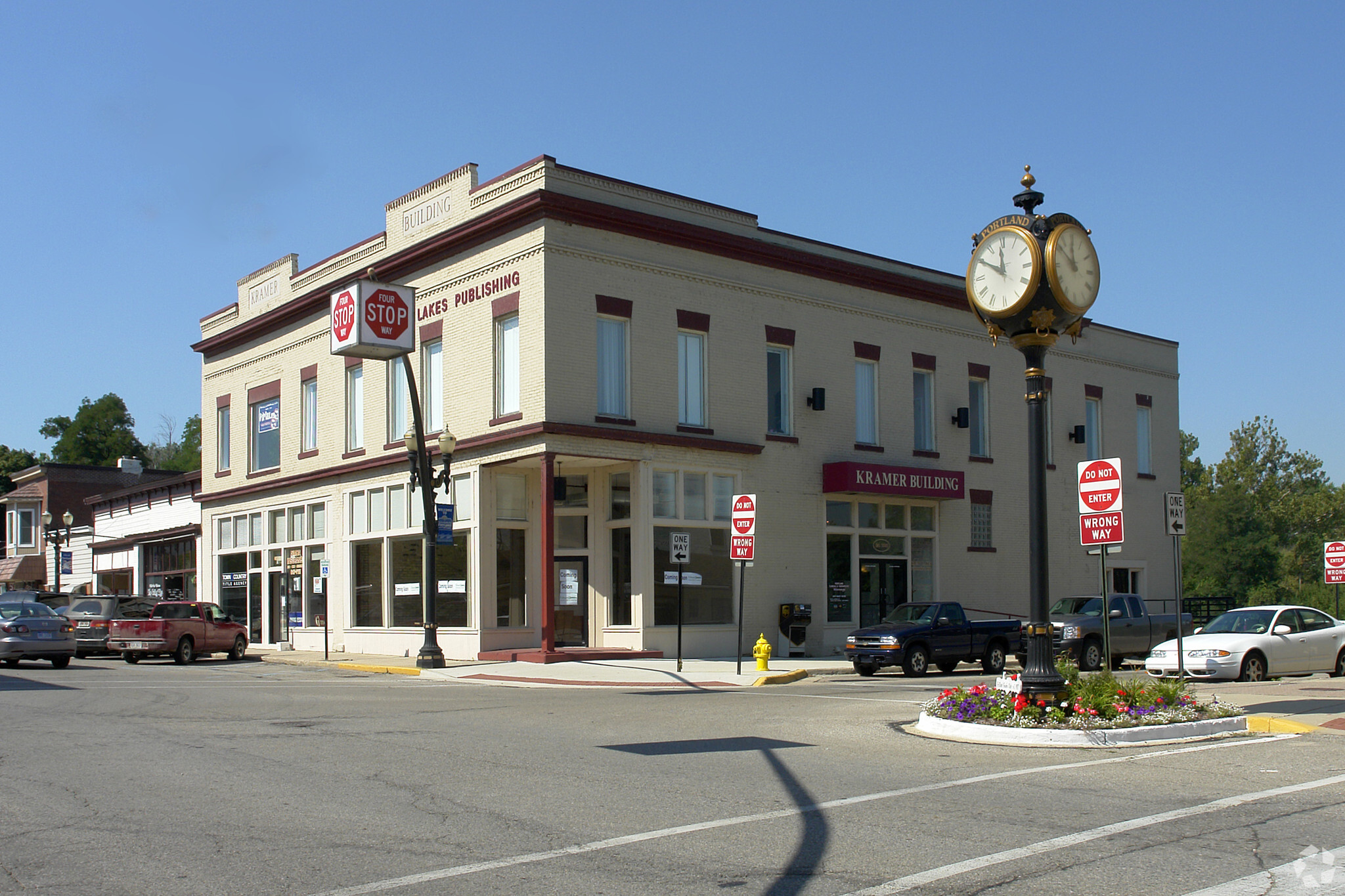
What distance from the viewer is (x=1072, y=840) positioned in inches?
313

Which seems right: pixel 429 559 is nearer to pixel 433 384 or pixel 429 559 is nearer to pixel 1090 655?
pixel 433 384

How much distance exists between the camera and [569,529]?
97.9 ft

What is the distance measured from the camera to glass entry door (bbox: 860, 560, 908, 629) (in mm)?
32875

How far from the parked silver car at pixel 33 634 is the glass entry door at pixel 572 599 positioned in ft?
34.5

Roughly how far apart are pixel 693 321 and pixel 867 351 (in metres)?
6.00

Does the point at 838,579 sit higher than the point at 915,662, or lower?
higher

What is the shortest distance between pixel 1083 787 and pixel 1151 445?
34.5 m

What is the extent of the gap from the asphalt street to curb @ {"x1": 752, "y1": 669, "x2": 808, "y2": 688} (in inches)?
293

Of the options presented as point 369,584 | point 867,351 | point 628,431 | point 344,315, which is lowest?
point 369,584

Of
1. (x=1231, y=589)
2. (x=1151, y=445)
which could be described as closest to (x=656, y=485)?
(x=1151, y=445)

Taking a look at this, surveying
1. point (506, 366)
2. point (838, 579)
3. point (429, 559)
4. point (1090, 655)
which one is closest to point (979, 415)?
point (838, 579)

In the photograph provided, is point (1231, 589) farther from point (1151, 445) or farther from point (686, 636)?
point (686, 636)

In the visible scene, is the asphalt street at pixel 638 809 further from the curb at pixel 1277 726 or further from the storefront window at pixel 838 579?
the storefront window at pixel 838 579

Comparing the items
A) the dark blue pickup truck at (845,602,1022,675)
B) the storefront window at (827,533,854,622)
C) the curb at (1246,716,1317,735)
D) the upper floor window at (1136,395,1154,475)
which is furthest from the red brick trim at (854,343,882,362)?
the curb at (1246,716,1317,735)
